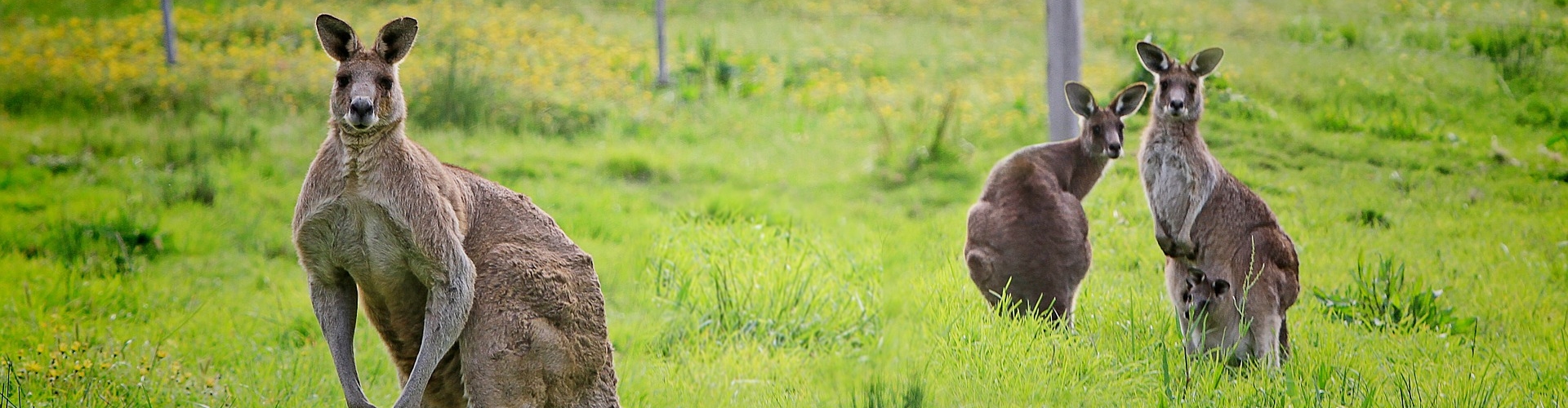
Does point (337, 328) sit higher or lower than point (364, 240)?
lower

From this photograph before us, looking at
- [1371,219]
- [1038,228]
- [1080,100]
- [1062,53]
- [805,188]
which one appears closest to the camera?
[1038,228]

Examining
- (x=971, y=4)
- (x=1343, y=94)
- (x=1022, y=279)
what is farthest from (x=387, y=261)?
(x=971, y=4)

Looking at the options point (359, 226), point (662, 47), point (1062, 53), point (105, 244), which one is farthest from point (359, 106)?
point (662, 47)

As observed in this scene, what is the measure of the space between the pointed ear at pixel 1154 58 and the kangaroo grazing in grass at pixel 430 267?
2396 millimetres

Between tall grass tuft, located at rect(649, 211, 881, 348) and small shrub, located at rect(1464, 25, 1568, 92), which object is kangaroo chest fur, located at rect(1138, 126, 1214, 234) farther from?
small shrub, located at rect(1464, 25, 1568, 92)

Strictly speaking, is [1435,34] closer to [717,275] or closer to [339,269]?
[717,275]

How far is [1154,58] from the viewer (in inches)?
207

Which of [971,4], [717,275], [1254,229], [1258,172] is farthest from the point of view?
[971,4]

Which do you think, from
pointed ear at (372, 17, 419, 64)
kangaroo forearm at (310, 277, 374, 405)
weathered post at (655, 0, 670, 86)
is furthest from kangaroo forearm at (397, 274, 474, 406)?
weathered post at (655, 0, 670, 86)

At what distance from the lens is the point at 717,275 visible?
21.5 feet

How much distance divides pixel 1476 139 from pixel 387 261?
771cm

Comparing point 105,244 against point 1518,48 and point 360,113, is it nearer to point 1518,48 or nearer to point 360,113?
point 360,113

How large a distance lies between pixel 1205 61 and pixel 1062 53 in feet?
5.65

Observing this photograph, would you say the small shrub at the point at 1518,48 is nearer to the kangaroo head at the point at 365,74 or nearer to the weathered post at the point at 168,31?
the kangaroo head at the point at 365,74
